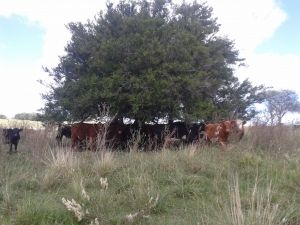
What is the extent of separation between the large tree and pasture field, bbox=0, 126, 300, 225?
10.6 ft

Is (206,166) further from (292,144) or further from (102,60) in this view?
(102,60)

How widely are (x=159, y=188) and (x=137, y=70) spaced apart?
6.05 m

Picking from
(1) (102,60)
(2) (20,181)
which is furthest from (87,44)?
(2) (20,181)

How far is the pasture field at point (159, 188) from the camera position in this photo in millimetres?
3443

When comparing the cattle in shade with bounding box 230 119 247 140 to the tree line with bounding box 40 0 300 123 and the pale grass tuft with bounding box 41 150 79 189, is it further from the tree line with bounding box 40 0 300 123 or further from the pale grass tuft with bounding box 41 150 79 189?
the pale grass tuft with bounding box 41 150 79 189

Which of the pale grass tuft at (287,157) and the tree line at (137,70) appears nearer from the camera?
the pale grass tuft at (287,157)

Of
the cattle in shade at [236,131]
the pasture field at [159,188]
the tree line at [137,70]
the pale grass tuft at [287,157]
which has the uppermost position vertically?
the tree line at [137,70]

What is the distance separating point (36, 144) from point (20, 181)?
984 millimetres

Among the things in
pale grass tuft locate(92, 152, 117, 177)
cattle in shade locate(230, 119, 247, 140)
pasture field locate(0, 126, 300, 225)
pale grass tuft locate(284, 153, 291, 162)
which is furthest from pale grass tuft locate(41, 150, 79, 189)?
pale grass tuft locate(284, 153, 291, 162)

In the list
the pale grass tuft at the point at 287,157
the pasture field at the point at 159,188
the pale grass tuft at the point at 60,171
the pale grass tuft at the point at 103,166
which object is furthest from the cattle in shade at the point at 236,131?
the pale grass tuft at the point at 60,171

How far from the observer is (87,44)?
1098 cm

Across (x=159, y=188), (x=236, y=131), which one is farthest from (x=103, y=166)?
(x=236, y=131)

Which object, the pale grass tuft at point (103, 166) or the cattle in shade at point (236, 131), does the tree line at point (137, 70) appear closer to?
the cattle in shade at point (236, 131)

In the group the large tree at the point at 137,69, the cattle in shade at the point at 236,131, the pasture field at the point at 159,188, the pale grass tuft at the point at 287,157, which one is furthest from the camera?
the large tree at the point at 137,69
